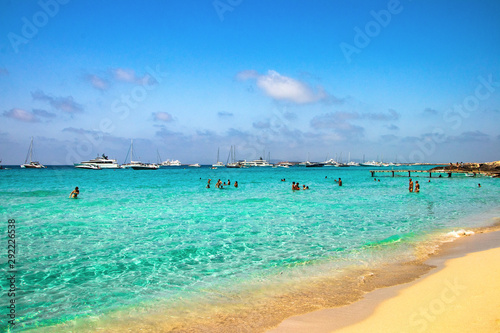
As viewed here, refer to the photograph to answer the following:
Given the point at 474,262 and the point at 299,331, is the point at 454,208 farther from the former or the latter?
the point at 299,331

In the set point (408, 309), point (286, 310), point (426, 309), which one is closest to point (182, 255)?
point (286, 310)

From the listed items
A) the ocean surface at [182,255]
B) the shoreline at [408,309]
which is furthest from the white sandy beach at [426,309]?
the ocean surface at [182,255]

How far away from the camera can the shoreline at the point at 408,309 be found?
5273mm

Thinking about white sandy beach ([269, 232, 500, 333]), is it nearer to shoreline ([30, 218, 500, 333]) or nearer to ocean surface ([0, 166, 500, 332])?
shoreline ([30, 218, 500, 333])

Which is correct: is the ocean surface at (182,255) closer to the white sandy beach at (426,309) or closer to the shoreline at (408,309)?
the shoreline at (408,309)

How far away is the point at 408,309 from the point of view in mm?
5941

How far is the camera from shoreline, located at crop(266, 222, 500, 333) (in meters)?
5.27

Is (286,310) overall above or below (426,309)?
below

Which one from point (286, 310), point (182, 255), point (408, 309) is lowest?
point (182, 255)

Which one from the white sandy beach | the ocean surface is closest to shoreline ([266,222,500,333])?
the white sandy beach

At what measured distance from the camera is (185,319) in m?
6.00

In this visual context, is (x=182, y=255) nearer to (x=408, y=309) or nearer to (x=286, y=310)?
(x=286, y=310)

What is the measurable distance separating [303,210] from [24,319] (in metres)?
17.7

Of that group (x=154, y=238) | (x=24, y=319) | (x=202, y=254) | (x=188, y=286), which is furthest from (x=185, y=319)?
(x=154, y=238)
